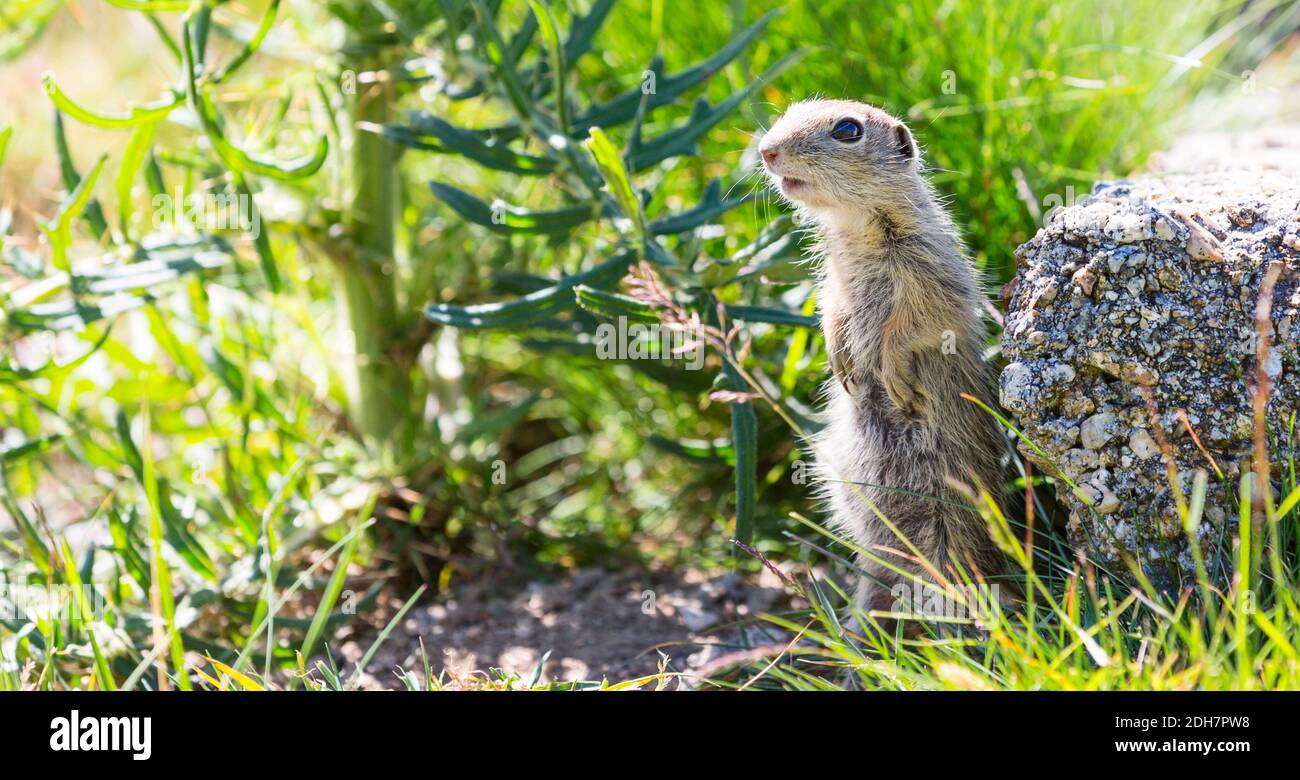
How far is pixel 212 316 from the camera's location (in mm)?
3918

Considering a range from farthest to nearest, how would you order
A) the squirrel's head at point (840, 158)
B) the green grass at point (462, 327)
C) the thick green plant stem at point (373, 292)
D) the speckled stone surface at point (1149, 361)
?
1. the thick green plant stem at point (373, 292)
2. the green grass at point (462, 327)
3. the squirrel's head at point (840, 158)
4. the speckled stone surface at point (1149, 361)

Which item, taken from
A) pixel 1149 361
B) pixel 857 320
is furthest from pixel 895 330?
pixel 1149 361

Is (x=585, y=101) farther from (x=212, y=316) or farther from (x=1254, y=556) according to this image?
(x=1254, y=556)

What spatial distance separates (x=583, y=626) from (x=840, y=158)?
1.57 m

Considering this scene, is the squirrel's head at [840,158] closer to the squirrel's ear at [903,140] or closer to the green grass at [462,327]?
the squirrel's ear at [903,140]

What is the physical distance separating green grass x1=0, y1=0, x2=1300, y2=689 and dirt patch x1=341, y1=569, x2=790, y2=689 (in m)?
0.11

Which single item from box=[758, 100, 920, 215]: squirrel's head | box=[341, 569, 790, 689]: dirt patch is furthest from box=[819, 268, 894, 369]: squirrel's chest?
box=[341, 569, 790, 689]: dirt patch

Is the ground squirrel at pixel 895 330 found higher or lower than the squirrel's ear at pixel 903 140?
lower

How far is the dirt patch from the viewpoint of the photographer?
3.04 metres

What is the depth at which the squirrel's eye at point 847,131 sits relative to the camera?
2572 millimetres

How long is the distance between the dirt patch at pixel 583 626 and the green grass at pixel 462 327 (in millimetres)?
114

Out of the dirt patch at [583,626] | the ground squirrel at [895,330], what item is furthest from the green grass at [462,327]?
the ground squirrel at [895,330]
